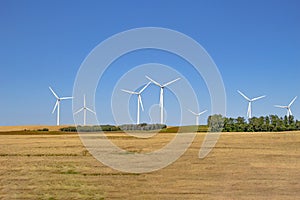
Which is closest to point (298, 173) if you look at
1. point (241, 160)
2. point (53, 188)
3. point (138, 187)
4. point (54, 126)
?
point (241, 160)

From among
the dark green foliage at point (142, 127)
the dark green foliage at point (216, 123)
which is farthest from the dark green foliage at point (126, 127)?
the dark green foliage at point (216, 123)

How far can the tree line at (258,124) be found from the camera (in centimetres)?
8881

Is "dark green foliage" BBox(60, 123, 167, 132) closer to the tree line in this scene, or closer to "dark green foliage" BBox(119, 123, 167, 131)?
"dark green foliage" BBox(119, 123, 167, 131)

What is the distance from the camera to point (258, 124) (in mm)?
89875

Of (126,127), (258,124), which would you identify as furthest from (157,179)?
(258,124)

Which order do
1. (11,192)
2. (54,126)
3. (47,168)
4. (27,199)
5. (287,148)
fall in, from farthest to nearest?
(54,126) → (287,148) → (47,168) → (11,192) → (27,199)

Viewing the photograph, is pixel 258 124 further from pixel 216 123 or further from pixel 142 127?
pixel 142 127

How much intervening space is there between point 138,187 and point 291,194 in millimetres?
7142

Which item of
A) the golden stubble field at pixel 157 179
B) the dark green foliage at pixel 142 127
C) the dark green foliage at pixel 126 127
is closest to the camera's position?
the golden stubble field at pixel 157 179

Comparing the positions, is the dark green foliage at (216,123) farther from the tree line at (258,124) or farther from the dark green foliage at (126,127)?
the dark green foliage at (126,127)

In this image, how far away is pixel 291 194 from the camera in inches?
764

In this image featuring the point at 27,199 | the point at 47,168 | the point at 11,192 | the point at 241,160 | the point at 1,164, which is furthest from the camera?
the point at 241,160

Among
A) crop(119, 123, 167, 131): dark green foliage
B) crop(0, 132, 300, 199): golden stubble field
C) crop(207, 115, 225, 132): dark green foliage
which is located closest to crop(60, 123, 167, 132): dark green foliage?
crop(119, 123, 167, 131): dark green foliage

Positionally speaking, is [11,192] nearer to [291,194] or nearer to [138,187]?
[138,187]
